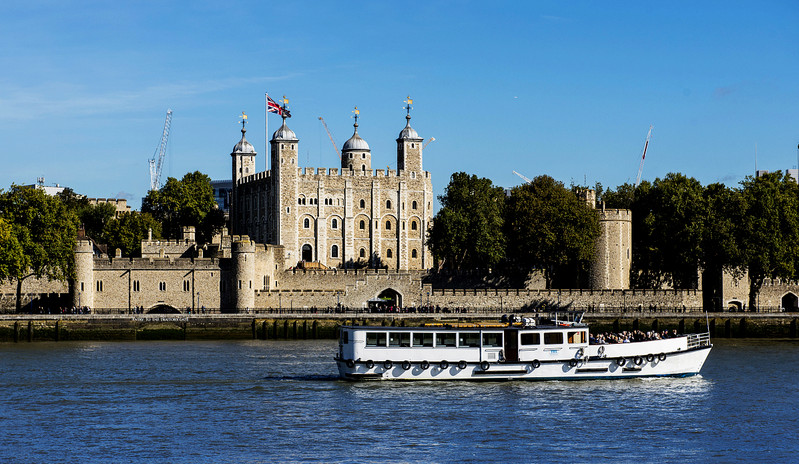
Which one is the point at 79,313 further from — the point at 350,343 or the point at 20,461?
the point at 20,461

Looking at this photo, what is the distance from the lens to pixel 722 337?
82.3 metres

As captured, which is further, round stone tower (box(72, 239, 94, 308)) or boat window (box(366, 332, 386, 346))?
round stone tower (box(72, 239, 94, 308))

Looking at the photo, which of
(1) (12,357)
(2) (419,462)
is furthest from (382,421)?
(1) (12,357)

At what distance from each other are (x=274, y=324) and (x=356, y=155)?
38.5 m

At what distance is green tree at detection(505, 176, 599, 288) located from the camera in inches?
3659

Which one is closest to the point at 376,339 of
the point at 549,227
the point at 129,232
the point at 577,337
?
the point at 577,337

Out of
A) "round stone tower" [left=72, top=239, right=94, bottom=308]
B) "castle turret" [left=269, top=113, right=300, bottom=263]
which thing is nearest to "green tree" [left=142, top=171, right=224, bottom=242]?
"castle turret" [left=269, top=113, right=300, bottom=263]

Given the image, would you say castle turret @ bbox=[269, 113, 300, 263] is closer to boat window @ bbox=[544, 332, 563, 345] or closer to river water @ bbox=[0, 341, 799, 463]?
river water @ bbox=[0, 341, 799, 463]

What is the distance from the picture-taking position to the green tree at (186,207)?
11844 centimetres

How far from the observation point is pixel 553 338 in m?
54.8

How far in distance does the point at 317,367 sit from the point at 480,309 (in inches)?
1215

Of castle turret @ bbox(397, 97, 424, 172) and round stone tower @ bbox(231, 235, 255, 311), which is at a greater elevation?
castle turret @ bbox(397, 97, 424, 172)

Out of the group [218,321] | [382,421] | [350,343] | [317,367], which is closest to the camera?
[382,421]

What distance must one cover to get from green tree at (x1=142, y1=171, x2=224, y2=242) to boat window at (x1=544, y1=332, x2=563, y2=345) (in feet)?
222
